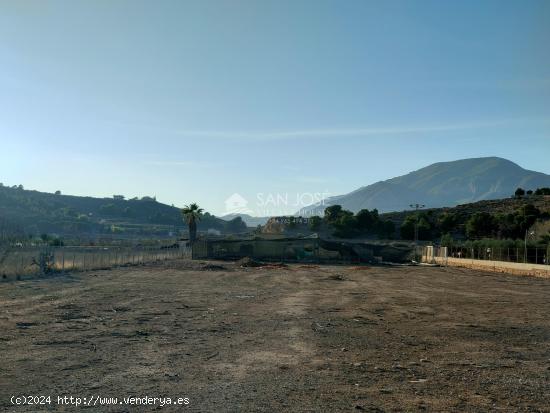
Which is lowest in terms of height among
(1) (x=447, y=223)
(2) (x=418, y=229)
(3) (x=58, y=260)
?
(3) (x=58, y=260)

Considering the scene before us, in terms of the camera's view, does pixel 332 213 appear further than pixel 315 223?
Yes

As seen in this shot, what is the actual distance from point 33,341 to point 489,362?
33.6 ft

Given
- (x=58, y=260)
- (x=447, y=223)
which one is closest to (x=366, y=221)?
(x=447, y=223)

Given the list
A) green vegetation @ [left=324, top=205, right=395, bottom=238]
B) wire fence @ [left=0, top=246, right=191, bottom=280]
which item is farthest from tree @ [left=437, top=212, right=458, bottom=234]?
wire fence @ [left=0, top=246, right=191, bottom=280]

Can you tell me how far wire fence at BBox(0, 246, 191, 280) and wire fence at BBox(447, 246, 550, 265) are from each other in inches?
1397

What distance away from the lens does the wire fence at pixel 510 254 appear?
186 feet

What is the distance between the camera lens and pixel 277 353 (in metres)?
13.7

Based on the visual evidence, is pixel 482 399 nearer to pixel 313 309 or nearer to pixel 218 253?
pixel 313 309

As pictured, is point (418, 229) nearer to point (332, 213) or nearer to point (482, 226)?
point (482, 226)

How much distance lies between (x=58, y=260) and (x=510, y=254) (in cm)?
4261

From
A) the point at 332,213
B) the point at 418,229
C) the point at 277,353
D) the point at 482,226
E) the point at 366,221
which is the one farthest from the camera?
the point at 332,213

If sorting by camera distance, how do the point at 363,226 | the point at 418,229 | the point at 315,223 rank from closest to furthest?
the point at 418,229 → the point at 363,226 → the point at 315,223

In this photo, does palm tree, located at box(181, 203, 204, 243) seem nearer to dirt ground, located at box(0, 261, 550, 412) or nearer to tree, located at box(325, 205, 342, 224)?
tree, located at box(325, 205, 342, 224)

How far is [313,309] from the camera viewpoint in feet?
77.0
